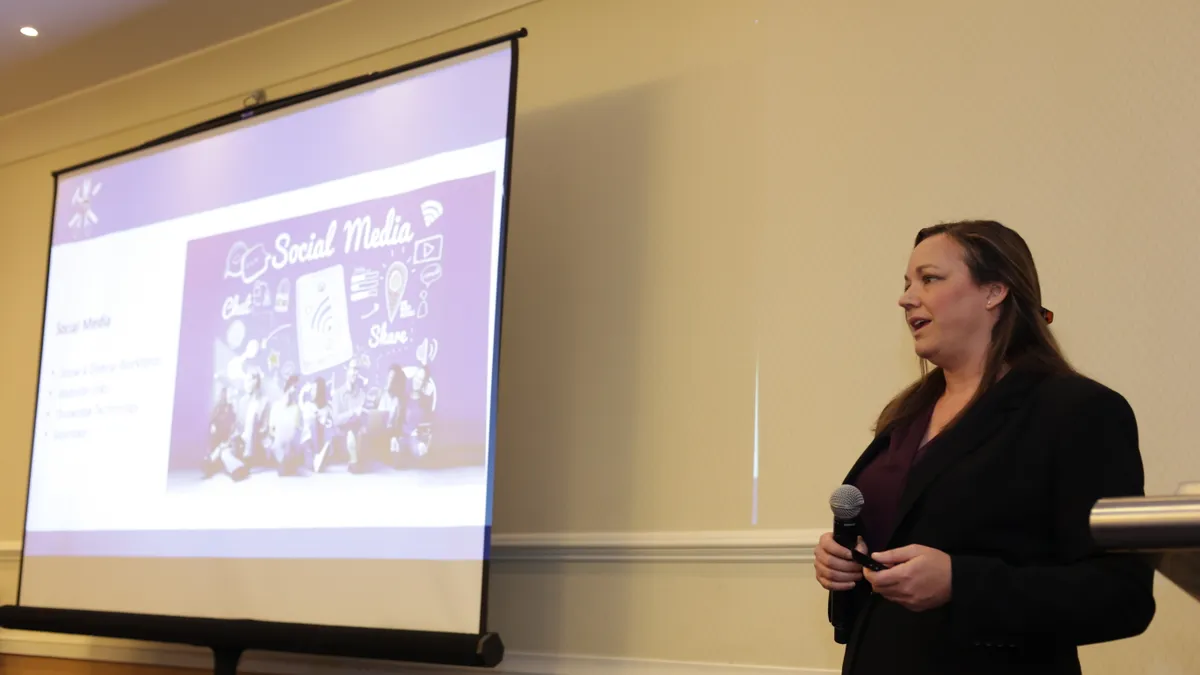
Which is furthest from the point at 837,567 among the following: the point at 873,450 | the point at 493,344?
the point at 493,344

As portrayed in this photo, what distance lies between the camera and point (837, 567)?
1536 millimetres

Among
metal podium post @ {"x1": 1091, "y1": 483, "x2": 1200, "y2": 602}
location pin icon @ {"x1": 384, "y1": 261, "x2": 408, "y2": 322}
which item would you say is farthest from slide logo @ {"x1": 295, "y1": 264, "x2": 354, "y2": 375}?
metal podium post @ {"x1": 1091, "y1": 483, "x2": 1200, "y2": 602}

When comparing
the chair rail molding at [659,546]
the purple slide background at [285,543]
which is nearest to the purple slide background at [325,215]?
the purple slide background at [285,543]

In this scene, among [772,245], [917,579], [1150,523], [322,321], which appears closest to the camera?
[1150,523]

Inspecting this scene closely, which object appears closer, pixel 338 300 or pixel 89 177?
pixel 338 300

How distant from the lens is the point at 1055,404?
4.90 ft

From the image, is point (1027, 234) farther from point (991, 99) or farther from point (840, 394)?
point (840, 394)

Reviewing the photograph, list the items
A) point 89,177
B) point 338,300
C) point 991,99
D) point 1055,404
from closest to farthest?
point 1055,404
point 991,99
point 338,300
point 89,177

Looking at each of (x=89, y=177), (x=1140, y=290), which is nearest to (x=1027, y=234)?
(x=1140, y=290)

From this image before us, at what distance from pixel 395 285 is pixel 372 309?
9 cm

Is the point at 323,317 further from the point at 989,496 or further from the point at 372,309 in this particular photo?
the point at 989,496

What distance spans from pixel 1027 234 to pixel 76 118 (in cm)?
366

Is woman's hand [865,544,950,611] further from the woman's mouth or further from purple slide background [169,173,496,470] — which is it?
purple slide background [169,173,496,470]

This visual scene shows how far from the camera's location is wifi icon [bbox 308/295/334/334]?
297 cm
